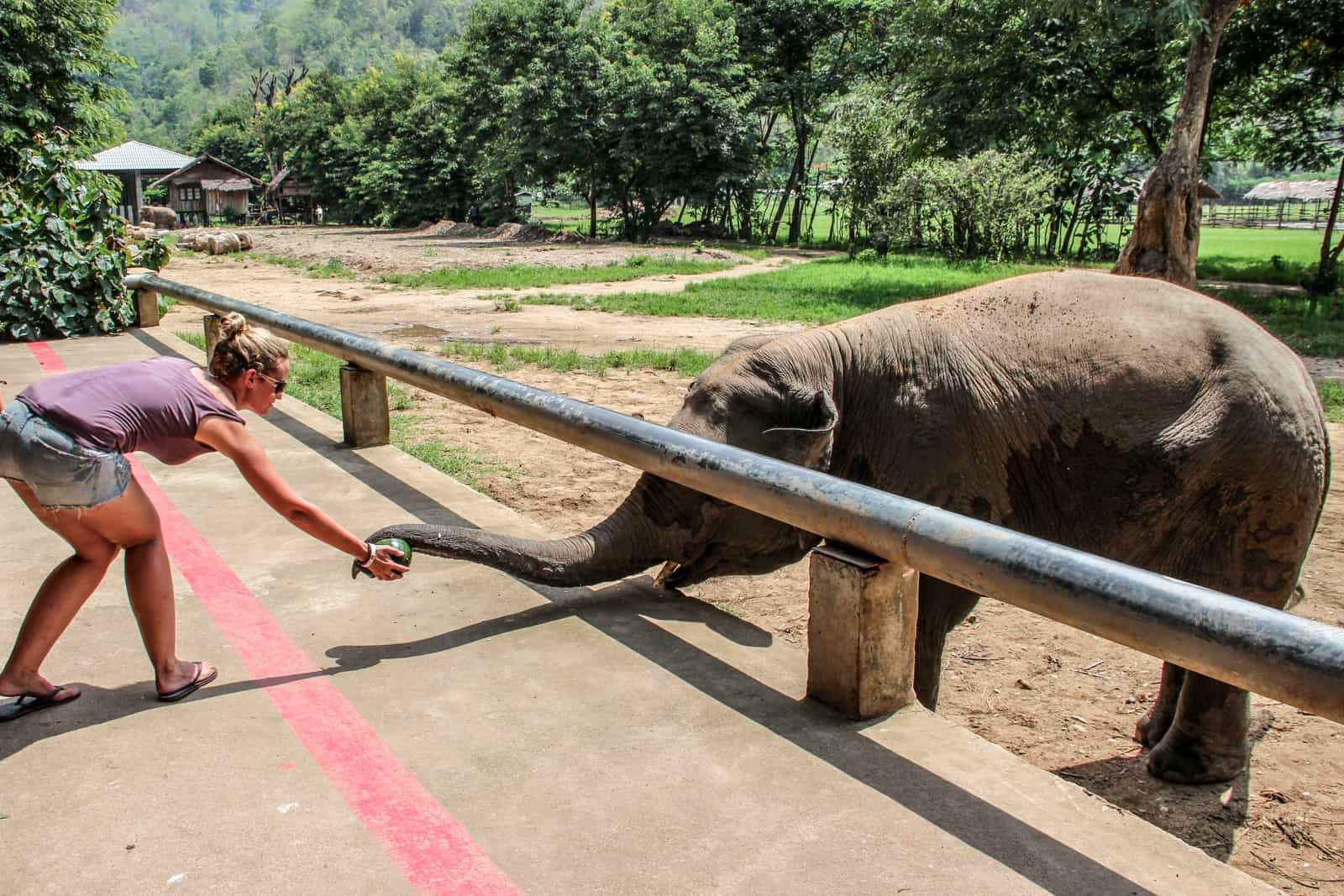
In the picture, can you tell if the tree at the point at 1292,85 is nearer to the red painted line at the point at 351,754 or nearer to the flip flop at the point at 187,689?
the red painted line at the point at 351,754

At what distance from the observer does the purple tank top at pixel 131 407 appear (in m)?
3.21

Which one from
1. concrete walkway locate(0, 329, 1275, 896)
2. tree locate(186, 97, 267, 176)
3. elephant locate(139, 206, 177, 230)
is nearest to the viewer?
concrete walkway locate(0, 329, 1275, 896)

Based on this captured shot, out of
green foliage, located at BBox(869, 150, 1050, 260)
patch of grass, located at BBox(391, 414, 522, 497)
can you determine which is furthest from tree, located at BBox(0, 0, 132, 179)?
green foliage, located at BBox(869, 150, 1050, 260)

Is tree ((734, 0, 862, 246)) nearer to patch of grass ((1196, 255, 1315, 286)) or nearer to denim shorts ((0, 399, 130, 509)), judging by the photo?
patch of grass ((1196, 255, 1315, 286))

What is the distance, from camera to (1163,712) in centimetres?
455

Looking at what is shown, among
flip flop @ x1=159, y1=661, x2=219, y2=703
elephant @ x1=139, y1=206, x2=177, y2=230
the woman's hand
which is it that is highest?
elephant @ x1=139, y1=206, x2=177, y2=230

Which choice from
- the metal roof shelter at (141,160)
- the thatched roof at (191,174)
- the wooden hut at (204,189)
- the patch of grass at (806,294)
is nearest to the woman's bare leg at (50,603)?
the patch of grass at (806,294)

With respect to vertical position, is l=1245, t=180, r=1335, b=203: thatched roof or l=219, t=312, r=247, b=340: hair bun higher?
l=1245, t=180, r=1335, b=203: thatched roof

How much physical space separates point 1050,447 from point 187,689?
338 centimetres

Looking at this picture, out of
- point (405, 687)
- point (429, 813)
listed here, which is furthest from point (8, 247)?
point (429, 813)

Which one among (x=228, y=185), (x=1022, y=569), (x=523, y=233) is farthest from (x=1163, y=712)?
(x=228, y=185)

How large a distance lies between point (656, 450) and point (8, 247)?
1225 centimetres

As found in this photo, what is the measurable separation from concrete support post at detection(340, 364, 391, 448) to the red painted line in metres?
2.19

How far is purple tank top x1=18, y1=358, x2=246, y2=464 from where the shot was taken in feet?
10.5
